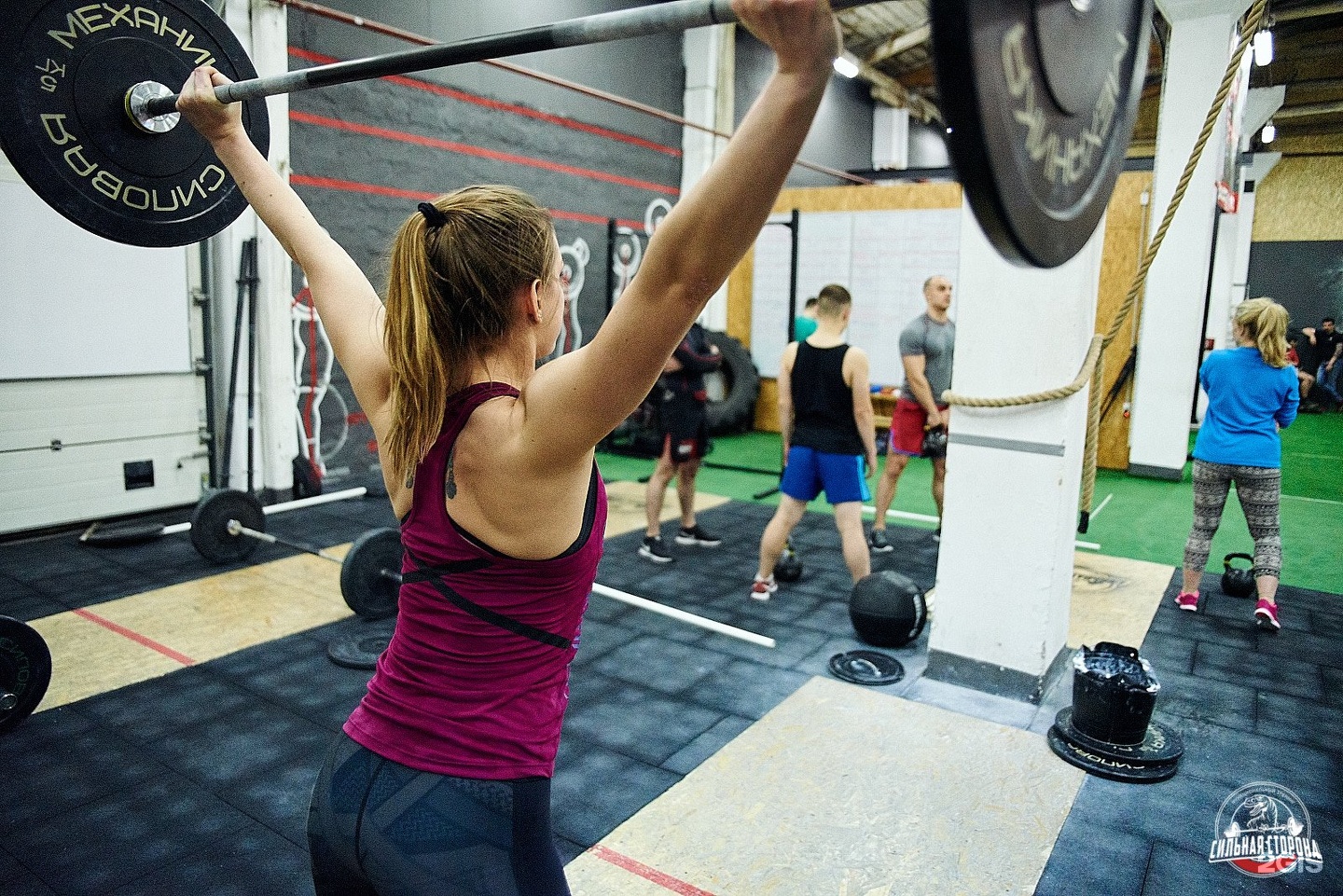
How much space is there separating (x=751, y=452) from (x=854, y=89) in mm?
6286

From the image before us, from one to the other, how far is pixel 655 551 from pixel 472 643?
3786mm

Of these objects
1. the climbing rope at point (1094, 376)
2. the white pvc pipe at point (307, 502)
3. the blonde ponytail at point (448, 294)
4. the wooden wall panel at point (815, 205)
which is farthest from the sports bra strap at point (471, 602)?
the wooden wall panel at point (815, 205)

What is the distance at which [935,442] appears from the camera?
478 centimetres

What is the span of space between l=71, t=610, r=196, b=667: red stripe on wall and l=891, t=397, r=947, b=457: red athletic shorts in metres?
3.58

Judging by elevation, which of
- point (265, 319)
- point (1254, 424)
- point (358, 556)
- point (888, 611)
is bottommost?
point (888, 611)

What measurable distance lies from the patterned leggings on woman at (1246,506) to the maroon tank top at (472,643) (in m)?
3.73

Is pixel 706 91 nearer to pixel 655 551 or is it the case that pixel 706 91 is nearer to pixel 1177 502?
pixel 1177 502

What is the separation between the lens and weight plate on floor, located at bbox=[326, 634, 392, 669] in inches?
128

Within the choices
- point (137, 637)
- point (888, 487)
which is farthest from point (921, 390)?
point (137, 637)

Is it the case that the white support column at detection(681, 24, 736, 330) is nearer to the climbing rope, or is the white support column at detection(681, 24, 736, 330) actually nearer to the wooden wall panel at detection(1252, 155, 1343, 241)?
the wooden wall panel at detection(1252, 155, 1343, 241)

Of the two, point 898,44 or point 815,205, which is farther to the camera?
point 898,44

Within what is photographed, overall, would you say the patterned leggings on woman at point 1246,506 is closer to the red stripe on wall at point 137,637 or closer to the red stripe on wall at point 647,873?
the red stripe on wall at point 647,873

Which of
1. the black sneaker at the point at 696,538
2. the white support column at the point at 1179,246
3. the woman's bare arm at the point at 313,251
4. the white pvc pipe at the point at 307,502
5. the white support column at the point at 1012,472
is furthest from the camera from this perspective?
the white support column at the point at 1179,246

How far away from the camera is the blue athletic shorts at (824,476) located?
12.2ft
